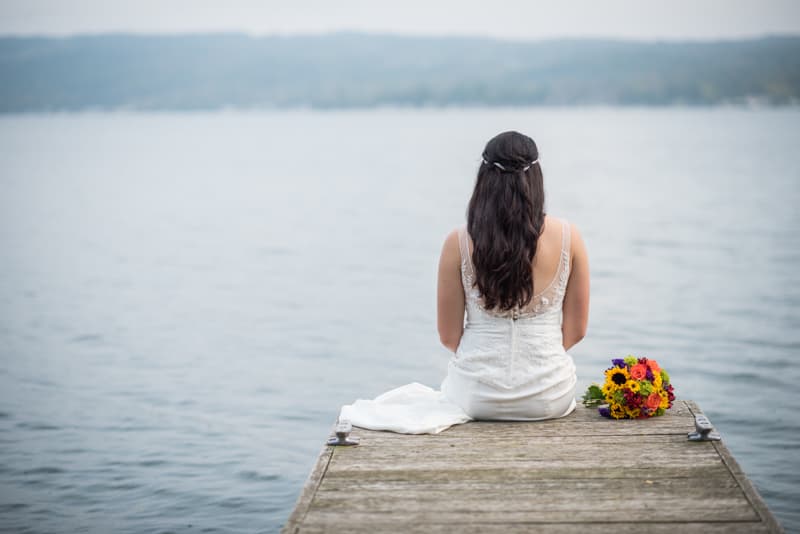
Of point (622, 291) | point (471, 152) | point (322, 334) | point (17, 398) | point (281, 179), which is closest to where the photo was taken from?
point (17, 398)

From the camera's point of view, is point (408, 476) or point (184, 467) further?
point (184, 467)

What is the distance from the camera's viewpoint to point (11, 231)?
26.8 meters

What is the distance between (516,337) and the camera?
15.8 ft

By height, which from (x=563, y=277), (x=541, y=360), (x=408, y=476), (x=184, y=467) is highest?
(x=563, y=277)

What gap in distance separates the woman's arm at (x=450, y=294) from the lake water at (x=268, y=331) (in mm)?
2841

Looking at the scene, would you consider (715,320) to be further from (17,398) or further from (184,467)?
(17,398)

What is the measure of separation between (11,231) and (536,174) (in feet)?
82.8

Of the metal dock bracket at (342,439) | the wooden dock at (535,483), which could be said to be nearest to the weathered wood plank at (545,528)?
the wooden dock at (535,483)

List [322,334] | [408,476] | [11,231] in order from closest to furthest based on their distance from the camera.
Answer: [408,476] → [322,334] → [11,231]

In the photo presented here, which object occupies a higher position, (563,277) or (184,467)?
(563,277)

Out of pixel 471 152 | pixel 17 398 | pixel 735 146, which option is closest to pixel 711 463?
pixel 17 398

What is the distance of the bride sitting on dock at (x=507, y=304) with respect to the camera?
459cm

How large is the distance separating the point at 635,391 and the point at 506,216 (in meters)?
1.26

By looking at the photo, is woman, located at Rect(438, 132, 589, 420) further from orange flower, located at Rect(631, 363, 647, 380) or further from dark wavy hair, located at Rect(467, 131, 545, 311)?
orange flower, located at Rect(631, 363, 647, 380)
